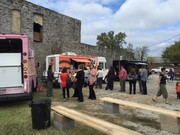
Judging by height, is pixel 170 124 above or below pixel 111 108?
below

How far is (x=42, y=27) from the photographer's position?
77.4 feet

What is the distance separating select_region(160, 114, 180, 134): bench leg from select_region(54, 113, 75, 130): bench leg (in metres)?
2.44

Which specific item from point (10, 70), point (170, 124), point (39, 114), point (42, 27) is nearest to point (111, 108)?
point (170, 124)

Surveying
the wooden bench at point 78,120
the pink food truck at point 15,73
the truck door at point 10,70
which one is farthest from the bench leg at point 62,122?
the truck door at point 10,70

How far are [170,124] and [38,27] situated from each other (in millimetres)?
18091

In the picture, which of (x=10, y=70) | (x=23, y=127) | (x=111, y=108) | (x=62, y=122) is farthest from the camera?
(x=10, y=70)

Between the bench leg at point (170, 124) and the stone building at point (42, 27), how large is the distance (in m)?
15.0

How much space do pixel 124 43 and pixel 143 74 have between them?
2480 inches

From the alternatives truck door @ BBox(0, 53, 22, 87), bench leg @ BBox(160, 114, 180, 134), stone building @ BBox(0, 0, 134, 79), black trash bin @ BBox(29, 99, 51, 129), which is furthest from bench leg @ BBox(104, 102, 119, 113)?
stone building @ BBox(0, 0, 134, 79)

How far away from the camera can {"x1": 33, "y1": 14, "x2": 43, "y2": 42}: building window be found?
2288 centimetres

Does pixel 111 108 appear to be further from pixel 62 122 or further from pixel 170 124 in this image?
pixel 62 122

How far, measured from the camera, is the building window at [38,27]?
22.9 m

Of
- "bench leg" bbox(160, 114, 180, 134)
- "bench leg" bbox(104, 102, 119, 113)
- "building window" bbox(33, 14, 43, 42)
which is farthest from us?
"building window" bbox(33, 14, 43, 42)

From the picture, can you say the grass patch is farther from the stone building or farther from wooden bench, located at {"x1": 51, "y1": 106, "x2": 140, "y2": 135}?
the stone building
